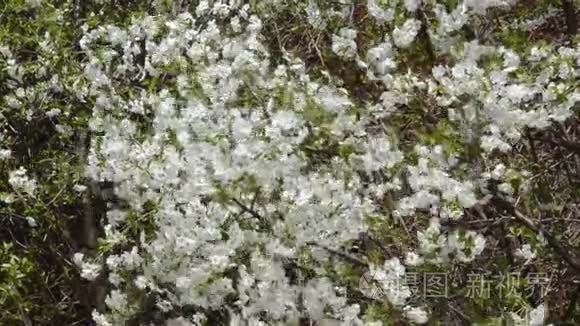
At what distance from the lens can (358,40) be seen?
14.5 ft

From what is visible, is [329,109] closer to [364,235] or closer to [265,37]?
[364,235]

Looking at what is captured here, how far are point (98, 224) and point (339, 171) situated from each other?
80.7 inches

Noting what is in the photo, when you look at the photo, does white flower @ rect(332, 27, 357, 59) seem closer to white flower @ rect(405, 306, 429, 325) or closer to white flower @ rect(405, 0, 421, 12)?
white flower @ rect(405, 0, 421, 12)

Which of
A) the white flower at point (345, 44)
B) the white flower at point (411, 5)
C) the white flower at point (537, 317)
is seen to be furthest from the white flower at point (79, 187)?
the white flower at point (537, 317)

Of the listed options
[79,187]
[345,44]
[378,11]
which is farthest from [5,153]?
[378,11]

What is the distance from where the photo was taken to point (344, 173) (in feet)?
12.1

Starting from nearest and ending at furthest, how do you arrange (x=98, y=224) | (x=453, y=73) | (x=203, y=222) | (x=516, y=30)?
(x=453, y=73), (x=516, y=30), (x=203, y=222), (x=98, y=224)

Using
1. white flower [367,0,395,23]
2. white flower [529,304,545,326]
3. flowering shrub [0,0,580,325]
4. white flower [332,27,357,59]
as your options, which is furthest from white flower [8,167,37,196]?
white flower [529,304,545,326]

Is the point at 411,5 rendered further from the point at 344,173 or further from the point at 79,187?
the point at 79,187

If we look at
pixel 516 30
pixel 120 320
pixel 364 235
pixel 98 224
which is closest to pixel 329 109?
pixel 364 235

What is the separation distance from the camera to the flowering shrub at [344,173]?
3377 mm

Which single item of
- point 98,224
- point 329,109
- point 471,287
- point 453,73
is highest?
point 453,73

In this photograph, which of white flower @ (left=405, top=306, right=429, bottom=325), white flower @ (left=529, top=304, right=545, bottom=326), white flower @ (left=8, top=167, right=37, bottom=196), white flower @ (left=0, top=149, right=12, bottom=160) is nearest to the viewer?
white flower @ (left=529, top=304, right=545, bottom=326)

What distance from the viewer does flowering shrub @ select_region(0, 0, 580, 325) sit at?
338cm
